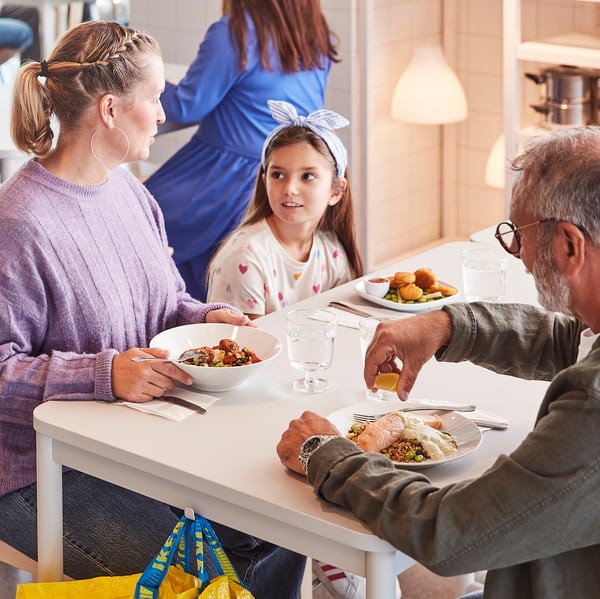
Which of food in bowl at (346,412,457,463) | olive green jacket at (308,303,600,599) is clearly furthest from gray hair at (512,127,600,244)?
food in bowl at (346,412,457,463)

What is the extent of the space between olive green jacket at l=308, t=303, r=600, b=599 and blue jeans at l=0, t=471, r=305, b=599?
21.3 inches

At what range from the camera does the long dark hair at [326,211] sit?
106 inches

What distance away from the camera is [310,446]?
152cm

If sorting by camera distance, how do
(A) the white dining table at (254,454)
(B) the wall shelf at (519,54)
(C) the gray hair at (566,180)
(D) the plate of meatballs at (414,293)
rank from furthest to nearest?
(B) the wall shelf at (519,54)
(D) the plate of meatballs at (414,293)
(A) the white dining table at (254,454)
(C) the gray hair at (566,180)

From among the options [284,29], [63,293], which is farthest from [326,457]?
[284,29]

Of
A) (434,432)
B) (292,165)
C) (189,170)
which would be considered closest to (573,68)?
(189,170)

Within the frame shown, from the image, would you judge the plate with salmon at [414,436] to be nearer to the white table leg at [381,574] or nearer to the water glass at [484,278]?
the white table leg at [381,574]

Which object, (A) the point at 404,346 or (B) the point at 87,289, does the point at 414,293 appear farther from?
(B) the point at 87,289

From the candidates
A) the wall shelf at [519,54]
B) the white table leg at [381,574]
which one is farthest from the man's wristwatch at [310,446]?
the wall shelf at [519,54]

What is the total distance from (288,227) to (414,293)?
52cm

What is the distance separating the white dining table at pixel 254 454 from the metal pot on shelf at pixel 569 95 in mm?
2201

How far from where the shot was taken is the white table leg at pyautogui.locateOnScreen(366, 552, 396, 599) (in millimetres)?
1411

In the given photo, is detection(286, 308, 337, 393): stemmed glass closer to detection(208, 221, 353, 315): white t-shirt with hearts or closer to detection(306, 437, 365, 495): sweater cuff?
detection(306, 437, 365, 495): sweater cuff

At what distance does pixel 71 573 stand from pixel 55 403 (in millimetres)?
296
